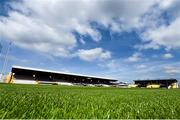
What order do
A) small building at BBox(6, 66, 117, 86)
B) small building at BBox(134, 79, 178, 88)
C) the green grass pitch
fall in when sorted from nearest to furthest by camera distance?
the green grass pitch, small building at BBox(6, 66, 117, 86), small building at BBox(134, 79, 178, 88)

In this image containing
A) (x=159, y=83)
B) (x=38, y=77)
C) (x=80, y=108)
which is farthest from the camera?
(x=159, y=83)

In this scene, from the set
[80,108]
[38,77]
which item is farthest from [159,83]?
[80,108]

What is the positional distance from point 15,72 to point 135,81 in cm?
9921

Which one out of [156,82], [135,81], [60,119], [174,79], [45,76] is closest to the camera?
[60,119]

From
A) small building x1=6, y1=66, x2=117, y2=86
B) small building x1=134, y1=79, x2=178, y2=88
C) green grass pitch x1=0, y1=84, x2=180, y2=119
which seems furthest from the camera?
small building x1=134, y1=79, x2=178, y2=88

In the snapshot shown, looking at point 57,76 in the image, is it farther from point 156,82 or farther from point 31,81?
point 156,82

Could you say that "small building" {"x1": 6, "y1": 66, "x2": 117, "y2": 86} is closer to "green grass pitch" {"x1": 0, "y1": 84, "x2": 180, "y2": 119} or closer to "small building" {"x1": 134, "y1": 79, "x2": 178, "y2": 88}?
"small building" {"x1": 134, "y1": 79, "x2": 178, "y2": 88}

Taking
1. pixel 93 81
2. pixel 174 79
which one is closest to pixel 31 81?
pixel 93 81

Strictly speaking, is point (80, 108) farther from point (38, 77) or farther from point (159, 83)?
point (159, 83)

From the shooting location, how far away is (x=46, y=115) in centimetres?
238

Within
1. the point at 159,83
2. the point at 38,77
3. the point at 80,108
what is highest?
the point at 159,83

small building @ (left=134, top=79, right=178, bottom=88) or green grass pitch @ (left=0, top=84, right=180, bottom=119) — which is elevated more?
small building @ (left=134, top=79, right=178, bottom=88)

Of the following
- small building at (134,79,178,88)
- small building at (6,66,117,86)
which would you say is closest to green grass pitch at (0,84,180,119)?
small building at (6,66,117,86)

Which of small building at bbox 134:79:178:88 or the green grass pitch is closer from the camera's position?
the green grass pitch
